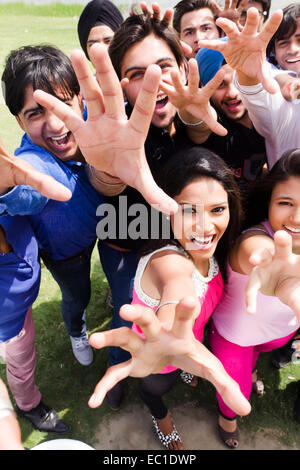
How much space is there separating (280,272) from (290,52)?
174 cm

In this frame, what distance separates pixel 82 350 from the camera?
233 centimetres

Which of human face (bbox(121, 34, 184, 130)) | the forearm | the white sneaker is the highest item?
human face (bbox(121, 34, 184, 130))

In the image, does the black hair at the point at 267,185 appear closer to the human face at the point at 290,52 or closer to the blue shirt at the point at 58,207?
the blue shirt at the point at 58,207

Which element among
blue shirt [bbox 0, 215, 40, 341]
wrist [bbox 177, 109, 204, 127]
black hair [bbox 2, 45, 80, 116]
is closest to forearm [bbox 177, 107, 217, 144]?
wrist [bbox 177, 109, 204, 127]

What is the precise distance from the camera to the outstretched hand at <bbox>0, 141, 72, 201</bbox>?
1120 millimetres

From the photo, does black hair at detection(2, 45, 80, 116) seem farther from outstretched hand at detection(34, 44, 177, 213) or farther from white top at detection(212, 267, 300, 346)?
white top at detection(212, 267, 300, 346)

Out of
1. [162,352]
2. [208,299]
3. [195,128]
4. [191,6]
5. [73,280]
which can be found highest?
[191,6]

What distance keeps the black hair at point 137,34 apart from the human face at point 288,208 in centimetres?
85

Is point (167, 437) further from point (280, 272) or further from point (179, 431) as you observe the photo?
point (280, 272)

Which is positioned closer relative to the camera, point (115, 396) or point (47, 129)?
point (47, 129)

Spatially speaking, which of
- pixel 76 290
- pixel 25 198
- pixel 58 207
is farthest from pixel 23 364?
pixel 25 198

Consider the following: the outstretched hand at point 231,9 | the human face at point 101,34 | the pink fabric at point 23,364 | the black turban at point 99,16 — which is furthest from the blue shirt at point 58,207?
the outstretched hand at point 231,9
